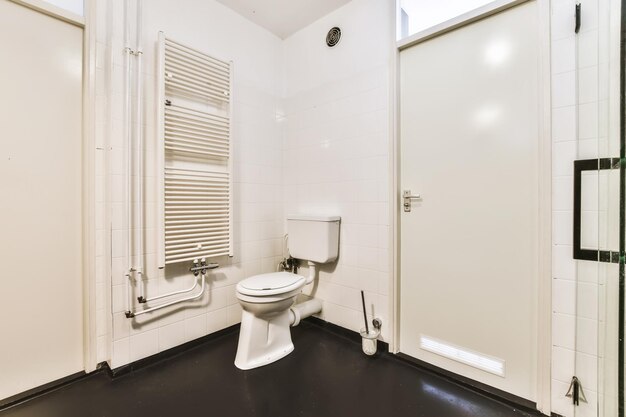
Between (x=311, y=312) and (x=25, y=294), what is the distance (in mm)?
1714

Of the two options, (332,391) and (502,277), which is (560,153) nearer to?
(502,277)

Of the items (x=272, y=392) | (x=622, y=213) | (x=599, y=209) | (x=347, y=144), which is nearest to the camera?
(x=622, y=213)

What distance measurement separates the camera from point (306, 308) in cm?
221

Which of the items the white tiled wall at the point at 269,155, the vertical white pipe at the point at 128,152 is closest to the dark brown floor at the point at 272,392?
the white tiled wall at the point at 269,155

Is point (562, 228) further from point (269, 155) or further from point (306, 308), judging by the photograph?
point (269, 155)

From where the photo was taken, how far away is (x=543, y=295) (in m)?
1.37

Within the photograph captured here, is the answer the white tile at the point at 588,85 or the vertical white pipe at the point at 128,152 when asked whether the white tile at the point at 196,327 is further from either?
the white tile at the point at 588,85

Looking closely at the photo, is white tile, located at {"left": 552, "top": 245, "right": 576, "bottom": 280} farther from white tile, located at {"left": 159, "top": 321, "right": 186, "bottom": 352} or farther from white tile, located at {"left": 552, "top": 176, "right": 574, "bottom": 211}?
white tile, located at {"left": 159, "top": 321, "right": 186, "bottom": 352}

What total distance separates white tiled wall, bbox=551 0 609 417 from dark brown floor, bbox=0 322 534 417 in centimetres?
35

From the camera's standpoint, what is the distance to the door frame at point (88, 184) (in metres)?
1.61

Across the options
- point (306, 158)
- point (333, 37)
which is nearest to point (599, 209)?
point (306, 158)

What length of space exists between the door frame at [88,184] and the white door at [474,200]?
6.13 ft

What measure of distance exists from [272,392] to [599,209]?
1687 millimetres

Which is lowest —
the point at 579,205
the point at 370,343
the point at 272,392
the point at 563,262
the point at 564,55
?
the point at 272,392
